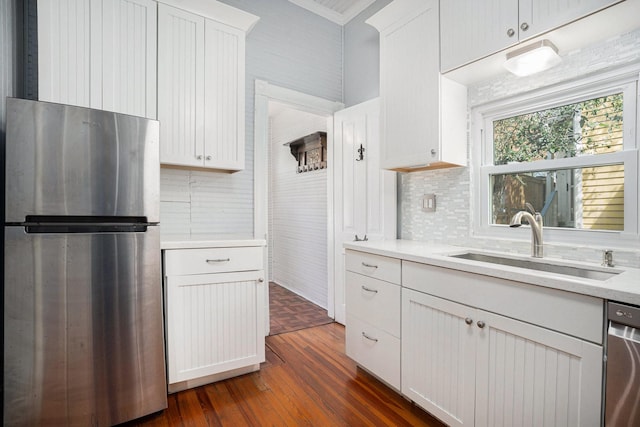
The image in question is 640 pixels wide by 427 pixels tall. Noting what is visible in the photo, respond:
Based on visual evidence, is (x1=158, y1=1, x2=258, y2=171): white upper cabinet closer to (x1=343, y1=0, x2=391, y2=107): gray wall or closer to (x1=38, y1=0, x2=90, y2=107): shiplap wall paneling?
(x1=38, y1=0, x2=90, y2=107): shiplap wall paneling

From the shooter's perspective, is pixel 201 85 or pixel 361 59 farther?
→ pixel 361 59

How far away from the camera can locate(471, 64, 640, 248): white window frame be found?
1.42 metres

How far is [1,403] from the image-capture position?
1.39m

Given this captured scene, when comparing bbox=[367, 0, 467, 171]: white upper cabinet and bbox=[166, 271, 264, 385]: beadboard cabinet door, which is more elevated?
bbox=[367, 0, 467, 171]: white upper cabinet

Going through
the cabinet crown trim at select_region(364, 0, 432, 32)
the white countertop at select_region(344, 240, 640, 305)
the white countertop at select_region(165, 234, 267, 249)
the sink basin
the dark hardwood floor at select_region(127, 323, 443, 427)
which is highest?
the cabinet crown trim at select_region(364, 0, 432, 32)

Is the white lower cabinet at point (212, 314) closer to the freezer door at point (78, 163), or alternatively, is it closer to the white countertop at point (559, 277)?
the freezer door at point (78, 163)

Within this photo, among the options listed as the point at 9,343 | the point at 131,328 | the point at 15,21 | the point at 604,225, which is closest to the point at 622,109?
the point at 604,225

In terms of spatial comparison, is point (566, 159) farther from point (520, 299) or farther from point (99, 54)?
point (99, 54)

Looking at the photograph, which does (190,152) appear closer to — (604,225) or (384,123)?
(384,123)

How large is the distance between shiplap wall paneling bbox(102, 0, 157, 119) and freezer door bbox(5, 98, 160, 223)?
0.43 m

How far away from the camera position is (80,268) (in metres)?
1.46

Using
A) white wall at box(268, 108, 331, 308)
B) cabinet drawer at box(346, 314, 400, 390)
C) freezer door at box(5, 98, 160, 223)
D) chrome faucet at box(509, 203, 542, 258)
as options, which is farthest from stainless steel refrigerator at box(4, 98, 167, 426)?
white wall at box(268, 108, 331, 308)

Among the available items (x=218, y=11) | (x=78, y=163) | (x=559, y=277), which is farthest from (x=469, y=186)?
(x=78, y=163)

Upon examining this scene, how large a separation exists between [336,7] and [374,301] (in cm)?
289
